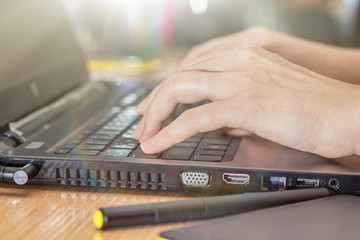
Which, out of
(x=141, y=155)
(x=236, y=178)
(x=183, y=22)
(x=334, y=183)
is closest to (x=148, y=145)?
(x=141, y=155)

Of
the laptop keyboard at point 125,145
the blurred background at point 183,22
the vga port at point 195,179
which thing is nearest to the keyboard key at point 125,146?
the laptop keyboard at point 125,145

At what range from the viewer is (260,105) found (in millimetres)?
622

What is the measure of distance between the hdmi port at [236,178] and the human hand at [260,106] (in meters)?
0.08

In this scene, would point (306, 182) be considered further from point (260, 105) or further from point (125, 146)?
point (125, 146)

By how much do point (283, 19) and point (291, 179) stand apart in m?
2.02

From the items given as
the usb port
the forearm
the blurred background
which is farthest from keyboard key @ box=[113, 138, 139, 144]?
the blurred background

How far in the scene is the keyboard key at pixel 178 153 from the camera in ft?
1.98

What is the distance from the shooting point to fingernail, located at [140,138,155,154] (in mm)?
Result: 617

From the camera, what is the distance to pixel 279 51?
92 cm

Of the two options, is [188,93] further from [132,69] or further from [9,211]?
[132,69]

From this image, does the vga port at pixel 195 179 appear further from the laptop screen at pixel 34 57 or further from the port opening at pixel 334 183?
the laptop screen at pixel 34 57

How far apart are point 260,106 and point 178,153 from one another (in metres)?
0.12

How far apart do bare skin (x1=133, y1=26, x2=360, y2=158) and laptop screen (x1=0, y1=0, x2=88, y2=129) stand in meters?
0.25

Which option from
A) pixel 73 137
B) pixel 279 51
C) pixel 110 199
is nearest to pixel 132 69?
pixel 279 51
